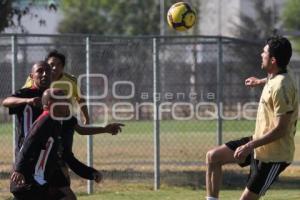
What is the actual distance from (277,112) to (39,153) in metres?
2.24

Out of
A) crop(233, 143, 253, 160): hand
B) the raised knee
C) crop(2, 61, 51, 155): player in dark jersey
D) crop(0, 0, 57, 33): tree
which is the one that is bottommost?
the raised knee

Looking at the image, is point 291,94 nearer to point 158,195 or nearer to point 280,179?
point 158,195

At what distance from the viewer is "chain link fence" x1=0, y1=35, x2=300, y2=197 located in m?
13.5

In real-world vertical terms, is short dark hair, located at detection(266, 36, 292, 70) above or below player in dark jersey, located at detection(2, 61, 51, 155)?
above

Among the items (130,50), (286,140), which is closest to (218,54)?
(130,50)

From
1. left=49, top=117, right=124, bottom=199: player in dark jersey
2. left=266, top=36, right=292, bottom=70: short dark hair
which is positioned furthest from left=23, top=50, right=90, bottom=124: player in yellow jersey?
left=266, top=36, right=292, bottom=70: short dark hair

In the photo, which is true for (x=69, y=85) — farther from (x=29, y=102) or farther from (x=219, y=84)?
(x=219, y=84)

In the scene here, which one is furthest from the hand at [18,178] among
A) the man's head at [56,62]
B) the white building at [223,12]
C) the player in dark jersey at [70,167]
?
the white building at [223,12]

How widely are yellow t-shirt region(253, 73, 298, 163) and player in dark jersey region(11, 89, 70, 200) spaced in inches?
75.8

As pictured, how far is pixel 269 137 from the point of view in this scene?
771 centimetres

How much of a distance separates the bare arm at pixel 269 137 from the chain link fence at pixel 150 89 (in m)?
5.44

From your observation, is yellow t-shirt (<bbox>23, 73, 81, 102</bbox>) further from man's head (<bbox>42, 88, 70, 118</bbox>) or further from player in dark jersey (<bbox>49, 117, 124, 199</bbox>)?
man's head (<bbox>42, 88, 70, 118</bbox>)

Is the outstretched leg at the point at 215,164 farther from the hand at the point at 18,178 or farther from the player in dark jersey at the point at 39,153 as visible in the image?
the hand at the point at 18,178

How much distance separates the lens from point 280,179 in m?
14.4
